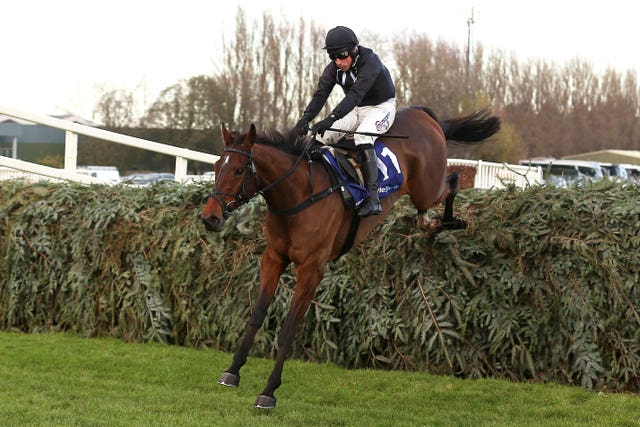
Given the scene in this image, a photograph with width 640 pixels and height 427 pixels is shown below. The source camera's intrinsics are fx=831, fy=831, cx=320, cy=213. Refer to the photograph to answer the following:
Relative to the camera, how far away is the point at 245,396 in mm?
6262

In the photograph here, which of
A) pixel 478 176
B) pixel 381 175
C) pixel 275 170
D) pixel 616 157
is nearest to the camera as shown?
pixel 275 170

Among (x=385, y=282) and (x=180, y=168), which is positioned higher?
(x=180, y=168)

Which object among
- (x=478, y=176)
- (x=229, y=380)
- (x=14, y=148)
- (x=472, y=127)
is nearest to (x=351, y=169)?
(x=229, y=380)

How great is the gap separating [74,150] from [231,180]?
4.84m

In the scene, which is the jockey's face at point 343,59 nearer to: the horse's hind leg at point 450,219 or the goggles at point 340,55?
the goggles at point 340,55

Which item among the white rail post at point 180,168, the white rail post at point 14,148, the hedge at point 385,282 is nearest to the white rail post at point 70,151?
the hedge at point 385,282

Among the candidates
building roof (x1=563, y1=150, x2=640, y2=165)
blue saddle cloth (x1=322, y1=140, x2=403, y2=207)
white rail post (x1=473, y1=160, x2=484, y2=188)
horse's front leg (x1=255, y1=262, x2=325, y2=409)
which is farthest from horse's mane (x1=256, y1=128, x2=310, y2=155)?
building roof (x1=563, y1=150, x2=640, y2=165)

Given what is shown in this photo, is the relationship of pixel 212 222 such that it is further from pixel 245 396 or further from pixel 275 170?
pixel 245 396

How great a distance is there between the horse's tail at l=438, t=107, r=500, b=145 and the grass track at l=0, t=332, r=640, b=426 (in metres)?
2.45

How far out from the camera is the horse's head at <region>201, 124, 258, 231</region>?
525 centimetres

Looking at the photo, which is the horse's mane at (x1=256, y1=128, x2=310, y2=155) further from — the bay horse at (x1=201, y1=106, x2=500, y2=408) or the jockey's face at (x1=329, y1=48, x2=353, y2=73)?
the jockey's face at (x1=329, y1=48, x2=353, y2=73)

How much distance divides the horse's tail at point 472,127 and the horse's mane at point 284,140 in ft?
7.28

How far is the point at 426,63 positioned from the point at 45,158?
33.6 metres

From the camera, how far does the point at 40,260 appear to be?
342 inches
